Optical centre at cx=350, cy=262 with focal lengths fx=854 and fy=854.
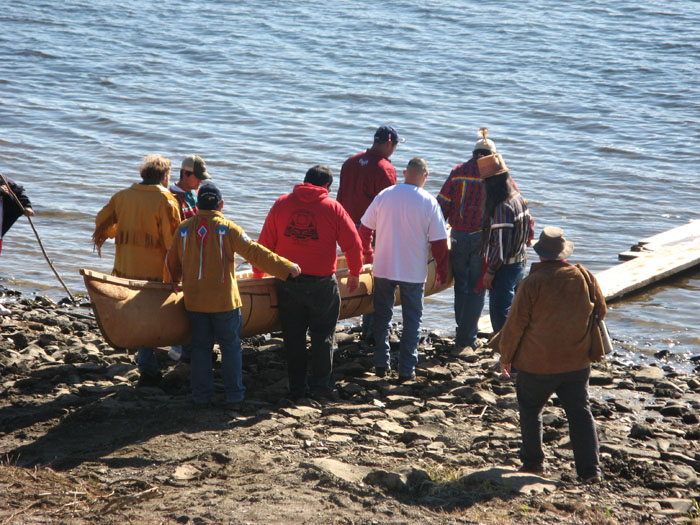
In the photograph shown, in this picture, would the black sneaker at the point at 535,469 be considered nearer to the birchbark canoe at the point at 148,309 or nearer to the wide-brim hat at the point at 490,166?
the birchbark canoe at the point at 148,309

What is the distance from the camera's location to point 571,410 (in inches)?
217

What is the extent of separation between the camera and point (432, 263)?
8516 millimetres

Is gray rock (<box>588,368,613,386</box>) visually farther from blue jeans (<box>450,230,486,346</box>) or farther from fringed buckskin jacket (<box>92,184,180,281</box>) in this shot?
fringed buckskin jacket (<box>92,184,180,281</box>)

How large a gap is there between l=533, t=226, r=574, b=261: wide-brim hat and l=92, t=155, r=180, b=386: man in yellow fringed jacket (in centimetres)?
295

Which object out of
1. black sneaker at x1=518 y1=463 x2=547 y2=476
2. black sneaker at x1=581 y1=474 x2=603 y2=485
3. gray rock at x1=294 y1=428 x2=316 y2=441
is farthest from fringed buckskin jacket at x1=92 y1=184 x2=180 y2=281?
black sneaker at x1=581 y1=474 x2=603 y2=485

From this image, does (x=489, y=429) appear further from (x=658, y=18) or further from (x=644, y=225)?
(x=658, y=18)

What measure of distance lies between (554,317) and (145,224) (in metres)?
3.27

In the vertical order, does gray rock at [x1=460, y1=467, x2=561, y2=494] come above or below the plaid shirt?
below

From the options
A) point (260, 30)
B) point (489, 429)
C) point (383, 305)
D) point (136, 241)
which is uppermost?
point (260, 30)

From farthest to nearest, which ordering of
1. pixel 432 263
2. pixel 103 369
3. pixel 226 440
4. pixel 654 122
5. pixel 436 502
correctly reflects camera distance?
pixel 654 122, pixel 432 263, pixel 103 369, pixel 226 440, pixel 436 502

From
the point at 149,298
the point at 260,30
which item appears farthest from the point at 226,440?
the point at 260,30

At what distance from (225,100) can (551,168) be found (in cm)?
937

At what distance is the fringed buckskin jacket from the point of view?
6.73 m

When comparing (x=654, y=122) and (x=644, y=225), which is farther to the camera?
(x=654, y=122)
